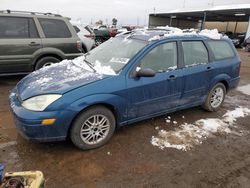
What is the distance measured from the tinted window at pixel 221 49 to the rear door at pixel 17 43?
169 inches

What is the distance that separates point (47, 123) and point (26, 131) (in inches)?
11.9

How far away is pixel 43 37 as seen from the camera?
677cm

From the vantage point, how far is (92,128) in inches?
142

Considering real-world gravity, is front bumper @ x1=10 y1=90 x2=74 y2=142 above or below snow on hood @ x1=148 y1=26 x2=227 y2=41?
below

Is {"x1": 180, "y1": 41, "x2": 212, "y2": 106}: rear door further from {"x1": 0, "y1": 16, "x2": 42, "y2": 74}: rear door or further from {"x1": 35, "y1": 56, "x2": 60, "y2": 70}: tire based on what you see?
{"x1": 0, "y1": 16, "x2": 42, "y2": 74}: rear door

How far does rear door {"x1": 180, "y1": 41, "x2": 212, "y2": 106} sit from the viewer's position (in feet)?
14.9

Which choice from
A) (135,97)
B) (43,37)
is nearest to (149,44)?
(135,97)

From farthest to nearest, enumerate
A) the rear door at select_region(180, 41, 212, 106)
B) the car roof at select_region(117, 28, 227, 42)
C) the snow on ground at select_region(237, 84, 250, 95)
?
the snow on ground at select_region(237, 84, 250, 95), the rear door at select_region(180, 41, 212, 106), the car roof at select_region(117, 28, 227, 42)

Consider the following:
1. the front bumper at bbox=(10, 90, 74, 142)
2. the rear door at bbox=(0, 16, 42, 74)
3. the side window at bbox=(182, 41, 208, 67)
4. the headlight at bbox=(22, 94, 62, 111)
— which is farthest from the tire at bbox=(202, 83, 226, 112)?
the rear door at bbox=(0, 16, 42, 74)

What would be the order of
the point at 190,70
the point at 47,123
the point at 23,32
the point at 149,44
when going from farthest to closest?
the point at 23,32 < the point at 190,70 < the point at 149,44 < the point at 47,123

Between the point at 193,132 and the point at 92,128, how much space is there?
6.02ft

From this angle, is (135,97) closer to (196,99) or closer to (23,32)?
(196,99)

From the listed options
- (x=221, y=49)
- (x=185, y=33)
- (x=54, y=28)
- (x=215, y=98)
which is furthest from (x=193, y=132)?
(x=54, y=28)

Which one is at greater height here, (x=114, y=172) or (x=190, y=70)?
(x=190, y=70)
